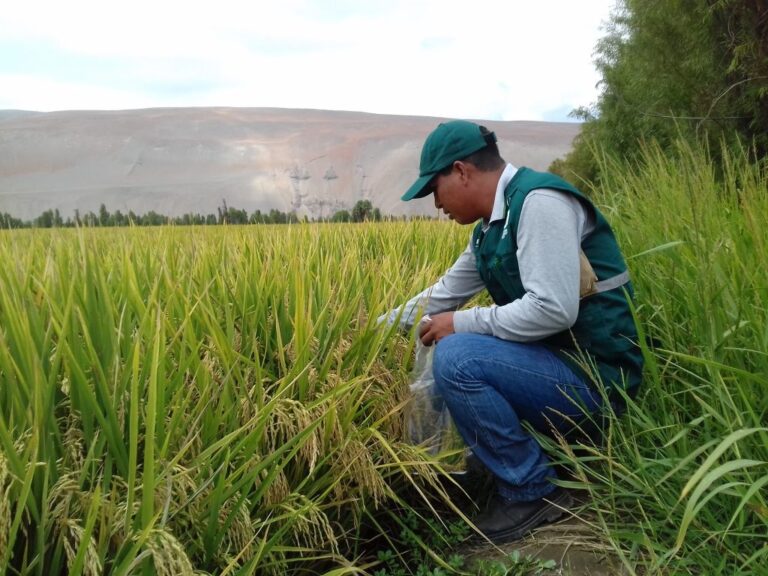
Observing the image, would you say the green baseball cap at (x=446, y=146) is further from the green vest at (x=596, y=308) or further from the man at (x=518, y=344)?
the green vest at (x=596, y=308)

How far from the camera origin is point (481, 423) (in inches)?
74.9

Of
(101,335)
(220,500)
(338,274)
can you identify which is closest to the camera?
(220,500)

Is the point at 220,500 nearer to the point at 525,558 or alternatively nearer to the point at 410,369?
the point at 525,558

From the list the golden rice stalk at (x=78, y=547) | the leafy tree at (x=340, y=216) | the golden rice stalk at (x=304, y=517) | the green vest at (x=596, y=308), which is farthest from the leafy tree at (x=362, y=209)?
the golden rice stalk at (x=78, y=547)

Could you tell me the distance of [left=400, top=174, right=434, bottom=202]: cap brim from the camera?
2006mm

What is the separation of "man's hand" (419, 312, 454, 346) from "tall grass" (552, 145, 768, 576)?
1.69 feet

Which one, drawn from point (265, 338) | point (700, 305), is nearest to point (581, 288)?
point (700, 305)

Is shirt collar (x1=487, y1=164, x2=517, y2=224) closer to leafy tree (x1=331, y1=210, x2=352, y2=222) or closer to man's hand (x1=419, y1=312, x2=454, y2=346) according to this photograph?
man's hand (x1=419, y1=312, x2=454, y2=346)

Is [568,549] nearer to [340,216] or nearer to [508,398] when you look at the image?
[508,398]

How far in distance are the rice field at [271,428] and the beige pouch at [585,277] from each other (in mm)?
218

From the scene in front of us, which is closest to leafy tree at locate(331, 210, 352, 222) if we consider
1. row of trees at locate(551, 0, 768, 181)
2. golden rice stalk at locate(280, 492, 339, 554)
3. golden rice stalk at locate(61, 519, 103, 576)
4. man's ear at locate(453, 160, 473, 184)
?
row of trees at locate(551, 0, 768, 181)

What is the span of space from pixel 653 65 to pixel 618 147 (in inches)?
156

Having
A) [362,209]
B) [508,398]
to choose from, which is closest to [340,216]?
[362,209]

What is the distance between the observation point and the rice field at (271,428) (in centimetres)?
115
